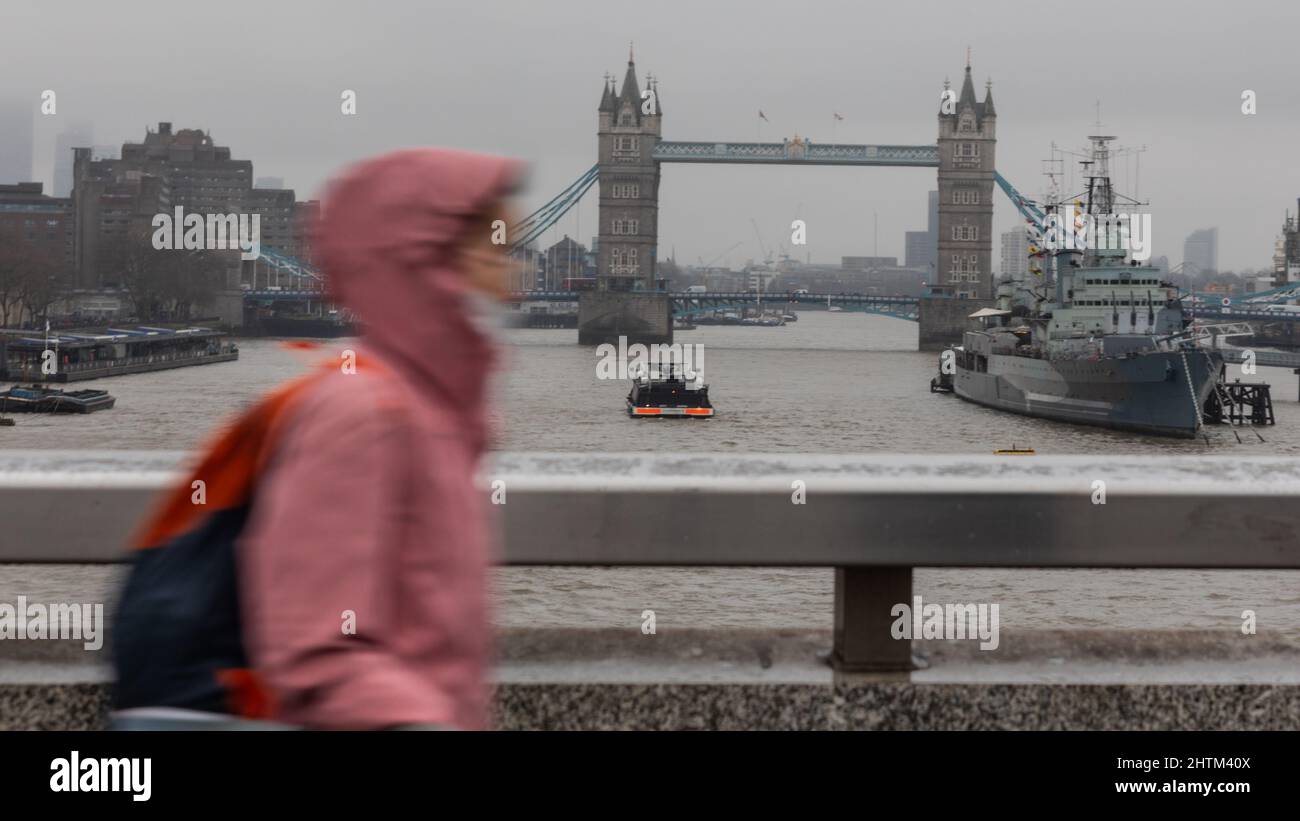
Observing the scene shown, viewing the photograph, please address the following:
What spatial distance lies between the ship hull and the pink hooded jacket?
121ft

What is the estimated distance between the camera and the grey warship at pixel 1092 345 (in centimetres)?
3625

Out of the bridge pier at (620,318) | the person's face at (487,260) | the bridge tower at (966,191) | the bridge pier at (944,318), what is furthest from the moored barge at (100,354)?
the bridge tower at (966,191)

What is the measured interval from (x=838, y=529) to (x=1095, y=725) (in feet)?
1.48

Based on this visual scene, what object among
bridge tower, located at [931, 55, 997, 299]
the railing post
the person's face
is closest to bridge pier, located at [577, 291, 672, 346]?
bridge tower, located at [931, 55, 997, 299]

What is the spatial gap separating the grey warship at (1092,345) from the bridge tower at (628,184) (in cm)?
4316

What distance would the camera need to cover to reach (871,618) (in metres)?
2.13

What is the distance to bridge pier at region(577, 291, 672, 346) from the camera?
82.4 meters

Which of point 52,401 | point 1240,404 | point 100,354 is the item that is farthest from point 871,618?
point 100,354

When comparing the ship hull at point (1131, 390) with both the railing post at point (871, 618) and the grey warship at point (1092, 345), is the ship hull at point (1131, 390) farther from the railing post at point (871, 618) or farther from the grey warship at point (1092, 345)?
the railing post at point (871, 618)

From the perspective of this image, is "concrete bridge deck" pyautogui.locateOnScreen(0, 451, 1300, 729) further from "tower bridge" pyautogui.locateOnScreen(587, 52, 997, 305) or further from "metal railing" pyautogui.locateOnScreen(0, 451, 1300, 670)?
"tower bridge" pyautogui.locateOnScreen(587, 52, 997, 305)

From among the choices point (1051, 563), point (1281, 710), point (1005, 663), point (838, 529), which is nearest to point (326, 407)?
point (838, 529)

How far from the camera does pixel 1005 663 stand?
7.09 ft

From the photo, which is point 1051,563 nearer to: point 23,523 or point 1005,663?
point 1005,663

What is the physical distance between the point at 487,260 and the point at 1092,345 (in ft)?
129
